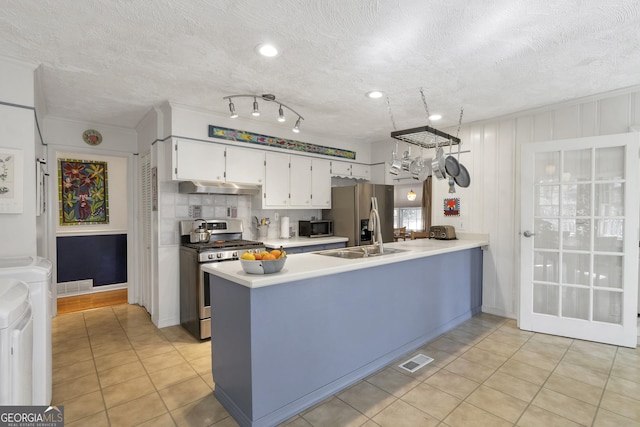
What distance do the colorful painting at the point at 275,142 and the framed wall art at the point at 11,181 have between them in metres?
1.72

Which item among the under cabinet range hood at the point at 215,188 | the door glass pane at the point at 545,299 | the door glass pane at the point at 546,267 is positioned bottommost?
the door glass pane at the point at 545,299

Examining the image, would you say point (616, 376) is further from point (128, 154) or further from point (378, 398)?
point (128, 154)

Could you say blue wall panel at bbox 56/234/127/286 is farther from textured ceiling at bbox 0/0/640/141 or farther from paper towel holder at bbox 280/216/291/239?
paper towel holder at bbox 280/216/291/239

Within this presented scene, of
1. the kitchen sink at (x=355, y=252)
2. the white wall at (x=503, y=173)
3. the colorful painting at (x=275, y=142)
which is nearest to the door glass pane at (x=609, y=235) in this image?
the white wall at (x=503, y=173)

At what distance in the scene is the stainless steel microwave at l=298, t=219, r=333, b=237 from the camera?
4.73 meters

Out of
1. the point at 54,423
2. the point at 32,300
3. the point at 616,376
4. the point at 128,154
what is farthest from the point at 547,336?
the point at 128,154

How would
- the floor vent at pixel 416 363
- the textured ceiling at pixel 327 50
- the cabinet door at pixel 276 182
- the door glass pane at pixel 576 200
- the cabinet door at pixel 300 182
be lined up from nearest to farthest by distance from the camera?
1. the textured ceiling at pixel 327 50
2. the floor vent at pixel 416 363
3. the door glass pane at pixel 576 200
4. the cabinet door at pixel 276 182
5. the cabinet door at pixel 300 182

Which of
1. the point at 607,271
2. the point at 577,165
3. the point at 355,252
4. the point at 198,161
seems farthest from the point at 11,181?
the point at 607,271

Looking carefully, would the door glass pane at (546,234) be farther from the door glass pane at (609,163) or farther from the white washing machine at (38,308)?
the white washing machine at (38,308)

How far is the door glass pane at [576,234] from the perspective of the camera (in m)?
3.22

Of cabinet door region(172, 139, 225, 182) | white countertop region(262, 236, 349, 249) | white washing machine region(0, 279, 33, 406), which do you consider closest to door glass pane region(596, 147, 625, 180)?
white countertop region(262, 236, 349, 249)

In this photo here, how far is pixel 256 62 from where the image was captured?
8.04ft

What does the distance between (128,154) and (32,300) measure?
295cm

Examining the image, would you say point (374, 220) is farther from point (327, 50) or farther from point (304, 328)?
point (327, 50)
